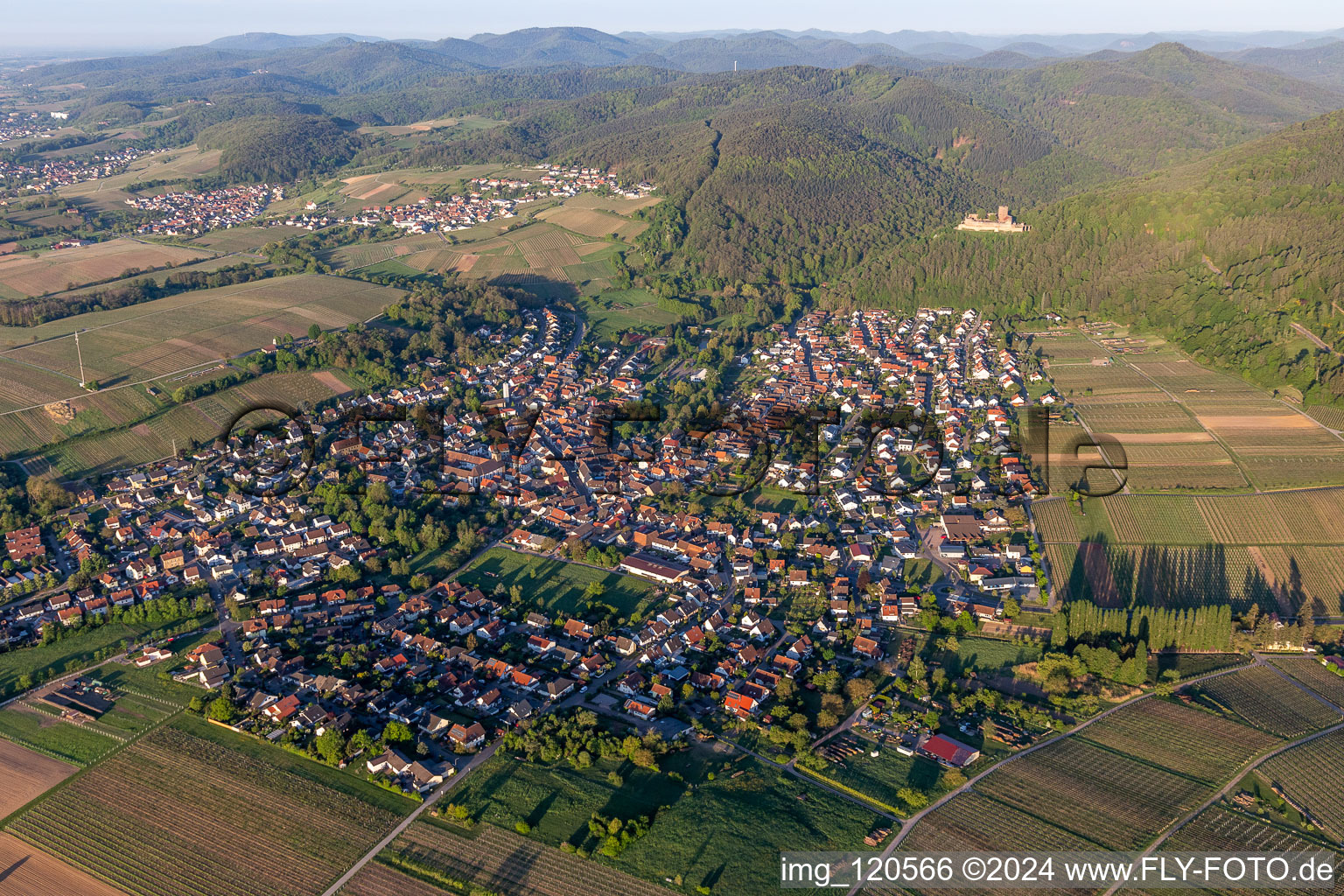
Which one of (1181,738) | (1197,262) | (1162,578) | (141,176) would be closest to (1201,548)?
(1162,578)

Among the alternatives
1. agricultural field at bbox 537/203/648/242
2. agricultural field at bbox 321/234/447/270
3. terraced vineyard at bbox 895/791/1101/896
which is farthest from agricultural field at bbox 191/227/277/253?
terraced vineyard at bbox 895/791/1101/896

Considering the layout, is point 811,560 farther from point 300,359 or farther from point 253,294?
point 253,294

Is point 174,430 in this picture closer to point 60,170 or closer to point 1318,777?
point 1318,777

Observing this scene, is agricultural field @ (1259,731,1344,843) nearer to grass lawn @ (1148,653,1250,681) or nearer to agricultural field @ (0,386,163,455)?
grass lawn @ (1148,653,1250,681)

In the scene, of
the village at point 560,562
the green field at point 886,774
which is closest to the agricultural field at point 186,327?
the village at point 560,562

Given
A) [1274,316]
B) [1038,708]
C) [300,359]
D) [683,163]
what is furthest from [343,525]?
[683,163]
